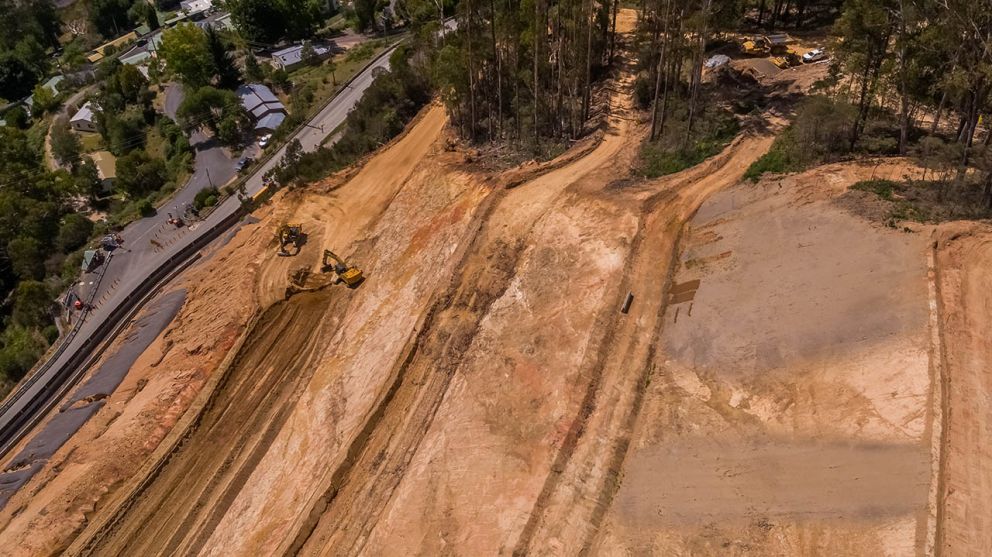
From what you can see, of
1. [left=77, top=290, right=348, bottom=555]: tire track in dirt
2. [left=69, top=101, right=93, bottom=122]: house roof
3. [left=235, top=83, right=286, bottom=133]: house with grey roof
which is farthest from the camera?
[left=69, top=101, right=93, bottom=122]: house roof

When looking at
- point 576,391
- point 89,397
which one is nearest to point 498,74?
point 576,391

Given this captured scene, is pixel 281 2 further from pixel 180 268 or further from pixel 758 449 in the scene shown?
pixel 758 449

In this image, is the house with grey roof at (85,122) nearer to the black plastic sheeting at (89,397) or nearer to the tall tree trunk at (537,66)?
the black plastic sheeting at (89,397)

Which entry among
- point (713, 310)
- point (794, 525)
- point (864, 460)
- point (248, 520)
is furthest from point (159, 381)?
point (864, 460)

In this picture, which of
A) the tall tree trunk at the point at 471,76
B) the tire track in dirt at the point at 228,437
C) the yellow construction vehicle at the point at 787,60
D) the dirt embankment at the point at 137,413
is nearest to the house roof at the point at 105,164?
the dirt embankment at the point at 137,413

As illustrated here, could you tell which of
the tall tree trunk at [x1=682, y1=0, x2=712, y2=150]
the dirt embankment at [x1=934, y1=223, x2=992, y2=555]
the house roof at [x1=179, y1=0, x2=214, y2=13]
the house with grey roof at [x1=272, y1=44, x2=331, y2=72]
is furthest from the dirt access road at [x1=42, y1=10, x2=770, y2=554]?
the house roof at [x1=179, y1=0, x2=214, y2=13]

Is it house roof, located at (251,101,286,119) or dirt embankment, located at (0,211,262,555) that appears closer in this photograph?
dirt embankment, located at (0,211,262,555)

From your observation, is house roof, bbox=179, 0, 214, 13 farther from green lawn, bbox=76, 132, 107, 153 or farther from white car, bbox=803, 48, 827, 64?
white car, bbox=803, 48, 827, 64
